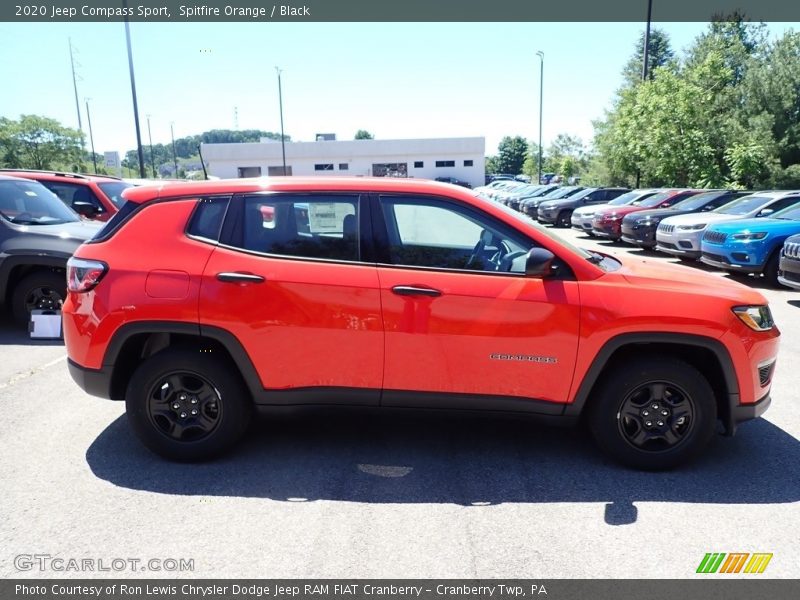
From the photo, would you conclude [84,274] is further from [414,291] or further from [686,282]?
[686,282]

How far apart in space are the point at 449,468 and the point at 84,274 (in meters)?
2.61

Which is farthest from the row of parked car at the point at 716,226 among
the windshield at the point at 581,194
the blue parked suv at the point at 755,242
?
the windshield at the point at 581,194

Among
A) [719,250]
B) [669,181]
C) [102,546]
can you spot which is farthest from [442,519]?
[669,181]

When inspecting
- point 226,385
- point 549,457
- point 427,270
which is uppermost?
point 427,270

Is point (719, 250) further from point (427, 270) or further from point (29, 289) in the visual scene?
point (29, 289)

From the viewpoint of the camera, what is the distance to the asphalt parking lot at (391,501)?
2.94 metres

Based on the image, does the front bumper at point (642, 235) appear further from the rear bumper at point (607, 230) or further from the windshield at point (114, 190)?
the windshield at point (114, 190)

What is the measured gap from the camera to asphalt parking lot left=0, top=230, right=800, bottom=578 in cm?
294

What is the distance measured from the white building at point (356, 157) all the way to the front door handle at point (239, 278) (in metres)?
57.5

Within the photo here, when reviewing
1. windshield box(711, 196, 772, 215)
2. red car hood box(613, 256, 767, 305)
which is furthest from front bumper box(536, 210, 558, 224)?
red car hood box(613, 256, 767, 305)

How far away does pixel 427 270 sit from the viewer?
3.71 meters
